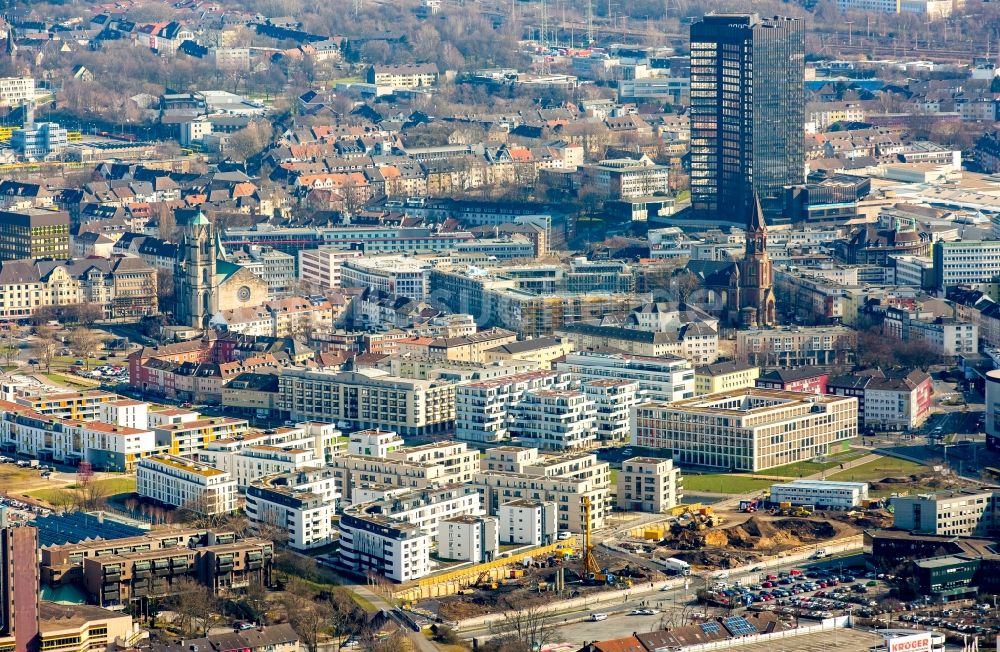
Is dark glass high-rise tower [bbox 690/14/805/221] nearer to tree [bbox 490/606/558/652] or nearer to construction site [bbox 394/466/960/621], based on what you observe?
construction site [bbox 394/466/960/621]

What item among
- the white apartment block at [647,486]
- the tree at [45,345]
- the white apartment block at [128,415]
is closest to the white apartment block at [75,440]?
the white apartment block at [128,415]

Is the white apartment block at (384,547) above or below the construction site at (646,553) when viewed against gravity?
above

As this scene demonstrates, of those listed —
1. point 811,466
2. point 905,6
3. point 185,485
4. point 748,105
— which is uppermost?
point 905,6

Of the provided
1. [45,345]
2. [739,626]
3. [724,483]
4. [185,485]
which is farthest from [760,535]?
[45,345]

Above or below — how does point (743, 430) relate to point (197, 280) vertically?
below

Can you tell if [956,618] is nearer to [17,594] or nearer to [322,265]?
[17,594]

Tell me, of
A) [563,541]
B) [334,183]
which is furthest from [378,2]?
[563,541]

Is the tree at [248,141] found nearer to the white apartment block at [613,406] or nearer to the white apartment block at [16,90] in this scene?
the white apartment block at [16,90]
